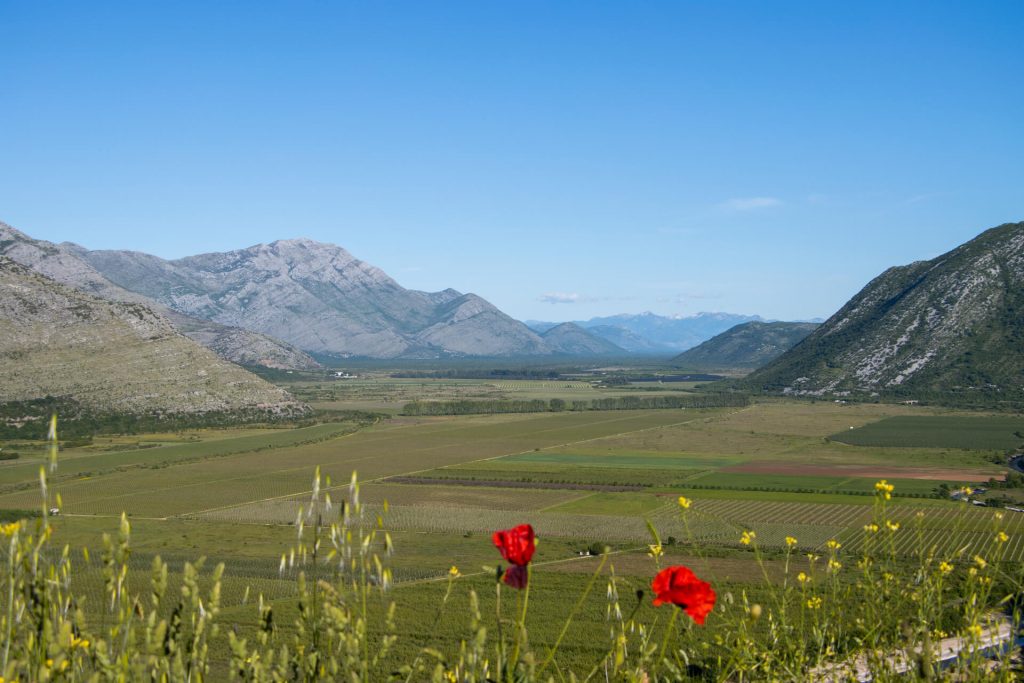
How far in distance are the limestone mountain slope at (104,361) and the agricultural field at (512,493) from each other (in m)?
15.2

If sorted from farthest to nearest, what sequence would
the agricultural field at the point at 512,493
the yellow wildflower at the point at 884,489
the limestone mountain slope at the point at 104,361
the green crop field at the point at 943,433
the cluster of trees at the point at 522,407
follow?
the cluster of trees at the point at 522,407
the limestone mountain slope at the point at 104,361
the green crop field at the point at 943,433
the agricultural field at the point at 512,493
the yellow wildflower at the point at 884,489

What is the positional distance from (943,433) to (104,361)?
130815mm

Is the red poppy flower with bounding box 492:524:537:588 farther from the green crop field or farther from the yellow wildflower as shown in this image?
the green crop field

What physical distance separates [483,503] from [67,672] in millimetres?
76442

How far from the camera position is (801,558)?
5612 cm

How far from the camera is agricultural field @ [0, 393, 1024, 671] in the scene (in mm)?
56344

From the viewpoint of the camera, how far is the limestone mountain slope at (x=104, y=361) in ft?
459

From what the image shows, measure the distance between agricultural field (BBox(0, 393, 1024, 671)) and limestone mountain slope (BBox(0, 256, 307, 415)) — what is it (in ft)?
49.7

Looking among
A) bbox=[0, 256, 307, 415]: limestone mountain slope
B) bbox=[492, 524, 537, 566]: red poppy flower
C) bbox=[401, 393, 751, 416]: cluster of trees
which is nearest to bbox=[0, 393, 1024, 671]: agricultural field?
bbox=[0, 256, 307, 415]: limestone mountain slope

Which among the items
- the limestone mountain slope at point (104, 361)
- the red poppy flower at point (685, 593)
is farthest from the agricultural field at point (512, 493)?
the red poppy flower at point (685, 593)

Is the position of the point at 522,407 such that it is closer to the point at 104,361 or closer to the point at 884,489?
the point at 104,361

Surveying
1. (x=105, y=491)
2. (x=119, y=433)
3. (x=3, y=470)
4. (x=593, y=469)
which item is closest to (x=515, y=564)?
(x=105, y=491)

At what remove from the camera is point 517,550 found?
4.58 metres

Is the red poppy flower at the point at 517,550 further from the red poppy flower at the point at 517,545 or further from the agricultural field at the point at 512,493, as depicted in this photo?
the agricultural field at the point at 512,493
